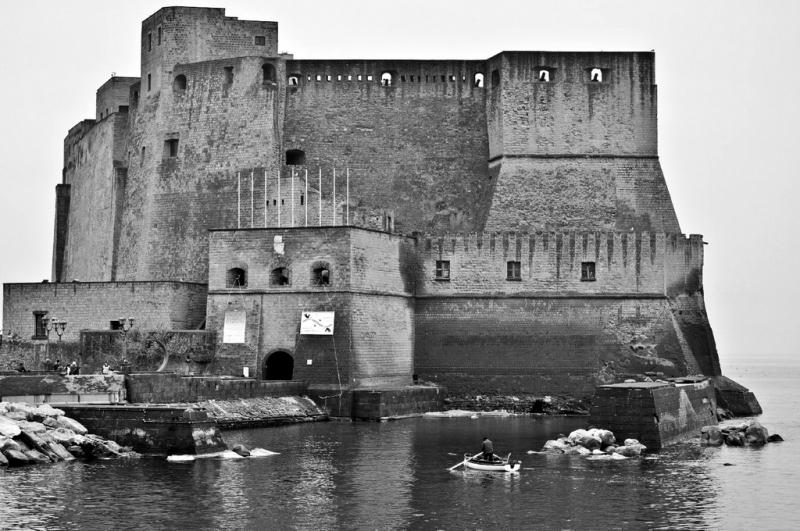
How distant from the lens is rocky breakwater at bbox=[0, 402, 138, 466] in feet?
92.1

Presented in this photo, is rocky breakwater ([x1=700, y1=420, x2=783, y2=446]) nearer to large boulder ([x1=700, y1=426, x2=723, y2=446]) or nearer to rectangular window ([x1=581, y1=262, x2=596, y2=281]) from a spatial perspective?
large boulder ([x1=700, y1=426, x2=723, y2=446])

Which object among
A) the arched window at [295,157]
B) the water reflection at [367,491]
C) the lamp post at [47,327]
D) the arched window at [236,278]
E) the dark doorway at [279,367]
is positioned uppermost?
the arched window at [295,157]

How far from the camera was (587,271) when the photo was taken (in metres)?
41.7

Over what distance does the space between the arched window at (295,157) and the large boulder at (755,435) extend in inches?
731

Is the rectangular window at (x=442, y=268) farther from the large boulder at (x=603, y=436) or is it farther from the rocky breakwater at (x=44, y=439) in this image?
the rocky breakwater at (x=44, y=439)

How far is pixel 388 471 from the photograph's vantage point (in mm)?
27906

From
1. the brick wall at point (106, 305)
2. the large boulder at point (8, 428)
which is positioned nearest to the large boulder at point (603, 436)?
the large boulder at point (8, 428)

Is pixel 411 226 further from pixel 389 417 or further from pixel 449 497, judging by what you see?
pixel 449 497

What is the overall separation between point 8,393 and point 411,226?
17.5 meters

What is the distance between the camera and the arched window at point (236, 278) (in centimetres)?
3956

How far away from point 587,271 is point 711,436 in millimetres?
9005

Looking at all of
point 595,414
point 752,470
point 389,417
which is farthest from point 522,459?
point 389,417

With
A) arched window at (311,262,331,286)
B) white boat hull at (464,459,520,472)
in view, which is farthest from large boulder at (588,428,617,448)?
arched window at (311,262,331,286)

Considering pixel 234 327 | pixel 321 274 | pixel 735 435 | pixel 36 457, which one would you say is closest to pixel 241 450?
pixel 36 457
